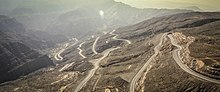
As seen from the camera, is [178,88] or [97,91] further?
[97,91]

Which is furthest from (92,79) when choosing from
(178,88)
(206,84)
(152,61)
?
Answer: (206,84)

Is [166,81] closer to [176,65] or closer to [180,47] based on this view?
[176,65]

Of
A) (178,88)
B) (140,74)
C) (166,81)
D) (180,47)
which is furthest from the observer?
(180,47)

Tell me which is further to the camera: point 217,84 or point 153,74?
point 153,74

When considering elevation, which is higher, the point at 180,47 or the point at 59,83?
the point at 180,47

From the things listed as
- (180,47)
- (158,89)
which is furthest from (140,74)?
(180,47)

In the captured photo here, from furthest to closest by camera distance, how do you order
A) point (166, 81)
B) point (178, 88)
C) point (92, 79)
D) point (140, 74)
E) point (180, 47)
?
point (180, 47)
point (92, 79)
point (140, 74)
point (166, 81)
point (178, 88)

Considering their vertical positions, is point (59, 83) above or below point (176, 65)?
below

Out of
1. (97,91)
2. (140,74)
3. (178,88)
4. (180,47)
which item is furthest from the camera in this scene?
(180,47)

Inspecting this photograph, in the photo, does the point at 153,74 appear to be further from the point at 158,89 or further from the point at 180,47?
the point at 180,47
